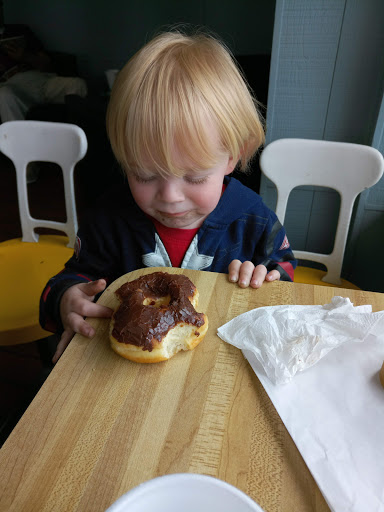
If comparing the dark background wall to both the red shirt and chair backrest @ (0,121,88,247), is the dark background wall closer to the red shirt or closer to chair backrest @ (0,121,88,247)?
chair backrest @ (0,121,88,247)

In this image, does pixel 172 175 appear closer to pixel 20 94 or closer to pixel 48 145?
pixel 48 145

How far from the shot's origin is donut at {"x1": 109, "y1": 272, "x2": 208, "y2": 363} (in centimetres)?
53

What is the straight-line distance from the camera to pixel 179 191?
74cm

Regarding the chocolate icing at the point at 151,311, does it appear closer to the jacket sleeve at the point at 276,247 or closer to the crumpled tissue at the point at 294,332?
the crumpled tissue at the point at 294,332

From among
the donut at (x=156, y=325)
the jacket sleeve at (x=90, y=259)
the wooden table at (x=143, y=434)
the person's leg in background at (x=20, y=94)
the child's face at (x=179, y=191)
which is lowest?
the person's leg in background at (x=20, y=94)

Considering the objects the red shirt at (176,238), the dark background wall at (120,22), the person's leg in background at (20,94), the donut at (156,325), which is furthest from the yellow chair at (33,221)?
the dark background wall at (120,22)

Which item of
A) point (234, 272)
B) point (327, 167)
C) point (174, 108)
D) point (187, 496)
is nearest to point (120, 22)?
point (327, 167)

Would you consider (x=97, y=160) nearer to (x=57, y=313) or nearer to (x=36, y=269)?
(x=36, y=269)

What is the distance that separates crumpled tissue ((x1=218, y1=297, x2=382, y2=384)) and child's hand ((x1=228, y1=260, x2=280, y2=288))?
0.25ft

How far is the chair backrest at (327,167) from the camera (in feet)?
3.95

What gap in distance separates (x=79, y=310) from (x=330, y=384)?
418 millimetres

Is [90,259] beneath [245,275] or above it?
beneath

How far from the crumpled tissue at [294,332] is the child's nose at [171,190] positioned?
26 centimetres

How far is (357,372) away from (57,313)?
0.55 m
